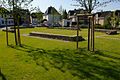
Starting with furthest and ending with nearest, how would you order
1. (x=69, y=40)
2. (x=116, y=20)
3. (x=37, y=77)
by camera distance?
(x=116, y=20) → (x=69, y=40) → (x=37, y=77)

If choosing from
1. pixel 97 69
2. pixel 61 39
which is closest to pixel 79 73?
pixel 97 69

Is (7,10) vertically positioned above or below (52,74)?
above

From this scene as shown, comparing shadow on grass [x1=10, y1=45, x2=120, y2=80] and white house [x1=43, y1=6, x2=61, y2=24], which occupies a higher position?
white house [x1=43, y1=6, x2=61, y2=24]

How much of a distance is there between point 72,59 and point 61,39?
10.9 meters

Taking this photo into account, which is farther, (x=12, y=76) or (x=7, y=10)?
(x=7, y=10)

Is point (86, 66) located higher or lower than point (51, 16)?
lower

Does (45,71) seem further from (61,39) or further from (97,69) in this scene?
(61,39)

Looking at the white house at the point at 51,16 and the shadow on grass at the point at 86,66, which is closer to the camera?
the shadow on grass at the point at 86,66

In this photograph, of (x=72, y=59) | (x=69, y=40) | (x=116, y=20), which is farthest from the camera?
(x=116, y=20)

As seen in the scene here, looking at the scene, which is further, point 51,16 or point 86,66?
point 51,16

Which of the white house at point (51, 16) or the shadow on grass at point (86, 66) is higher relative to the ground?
the white house at point (51, 16)

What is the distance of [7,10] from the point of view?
60.1 ft

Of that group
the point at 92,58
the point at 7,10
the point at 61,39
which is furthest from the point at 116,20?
the point at 92,58

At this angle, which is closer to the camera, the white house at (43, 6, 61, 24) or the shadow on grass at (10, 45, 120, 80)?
the shadow on grass at (10, 45, 120, 80)
